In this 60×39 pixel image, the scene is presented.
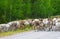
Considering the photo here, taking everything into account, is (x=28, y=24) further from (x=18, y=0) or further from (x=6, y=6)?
(x=18, y=0)

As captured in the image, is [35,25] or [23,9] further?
[23,9]

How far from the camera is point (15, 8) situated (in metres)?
56.3

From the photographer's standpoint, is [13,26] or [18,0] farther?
[18,0]

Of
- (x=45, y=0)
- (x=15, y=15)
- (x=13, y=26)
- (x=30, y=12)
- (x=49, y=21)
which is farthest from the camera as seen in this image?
(x=45, y=0)

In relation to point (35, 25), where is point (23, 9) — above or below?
below

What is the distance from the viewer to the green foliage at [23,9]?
5190cm

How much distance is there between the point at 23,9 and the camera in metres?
59.8

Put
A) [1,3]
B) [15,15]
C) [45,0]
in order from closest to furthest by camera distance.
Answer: [1,3]
[15,15]
[45,0]

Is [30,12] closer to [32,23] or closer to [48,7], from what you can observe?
[48,7]

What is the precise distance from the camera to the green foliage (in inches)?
2043

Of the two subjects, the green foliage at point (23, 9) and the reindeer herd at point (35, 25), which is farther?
the green foliage at point (23, 9)

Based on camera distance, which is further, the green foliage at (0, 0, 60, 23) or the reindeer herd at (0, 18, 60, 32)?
the green foliage at (0, 0, 60, 23)

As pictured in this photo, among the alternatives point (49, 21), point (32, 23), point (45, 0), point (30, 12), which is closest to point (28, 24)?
point (32, 23)

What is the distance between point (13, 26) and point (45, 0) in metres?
36.8
